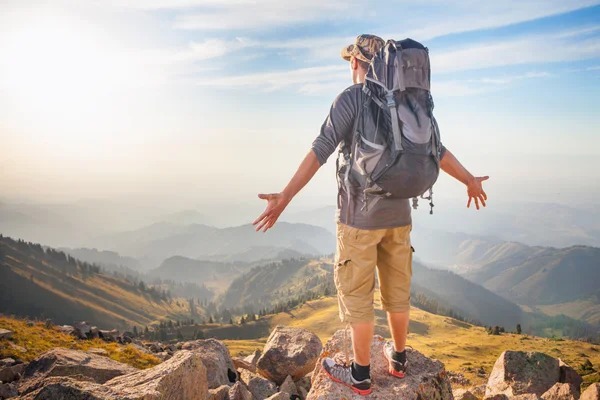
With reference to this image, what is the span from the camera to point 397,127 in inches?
206

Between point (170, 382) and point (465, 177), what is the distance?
7.01 m

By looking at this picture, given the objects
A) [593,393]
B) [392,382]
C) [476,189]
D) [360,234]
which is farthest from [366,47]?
[593,393]

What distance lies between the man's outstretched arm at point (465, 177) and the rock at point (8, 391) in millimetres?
10927

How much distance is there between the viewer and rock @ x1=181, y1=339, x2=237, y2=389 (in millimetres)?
11805

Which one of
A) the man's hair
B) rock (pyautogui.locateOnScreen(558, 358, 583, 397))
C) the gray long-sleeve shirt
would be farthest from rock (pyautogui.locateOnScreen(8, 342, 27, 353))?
rock (pyautogui.locateOnScreen(558, 358, 583, 397))

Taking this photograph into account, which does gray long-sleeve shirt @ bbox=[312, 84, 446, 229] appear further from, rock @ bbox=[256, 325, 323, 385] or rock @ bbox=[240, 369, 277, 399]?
rock @ bbox=[256, 325, 323, 385]

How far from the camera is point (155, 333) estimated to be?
17075 centimetres

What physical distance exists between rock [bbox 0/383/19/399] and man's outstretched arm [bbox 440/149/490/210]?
35.8 ft

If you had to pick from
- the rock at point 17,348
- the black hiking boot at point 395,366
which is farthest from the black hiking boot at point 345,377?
the rock at point 17,348

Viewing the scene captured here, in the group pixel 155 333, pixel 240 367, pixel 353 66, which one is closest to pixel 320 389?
pixel 353 66

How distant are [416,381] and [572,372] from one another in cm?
987

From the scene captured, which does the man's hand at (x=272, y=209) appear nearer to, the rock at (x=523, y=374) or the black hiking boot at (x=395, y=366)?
the black hiking boot at (x=395, y=366)

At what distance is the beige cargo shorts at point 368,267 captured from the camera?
597 centimetres

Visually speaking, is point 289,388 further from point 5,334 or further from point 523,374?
point 5,334
